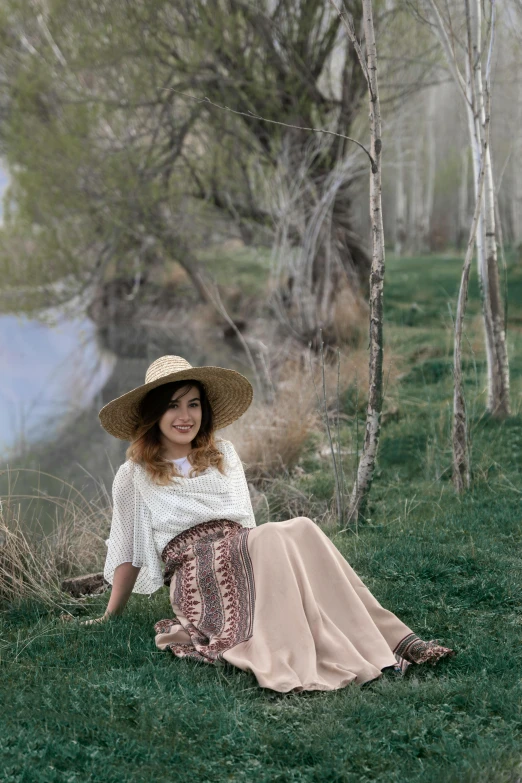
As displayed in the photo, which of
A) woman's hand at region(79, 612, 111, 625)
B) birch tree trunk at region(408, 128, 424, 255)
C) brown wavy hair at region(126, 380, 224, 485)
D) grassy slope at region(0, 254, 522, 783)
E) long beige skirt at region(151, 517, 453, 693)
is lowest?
grassy slope at region(0, 254, 522, 783)

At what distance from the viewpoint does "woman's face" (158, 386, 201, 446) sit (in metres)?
3.37

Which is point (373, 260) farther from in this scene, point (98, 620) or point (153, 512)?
point (98, 620)

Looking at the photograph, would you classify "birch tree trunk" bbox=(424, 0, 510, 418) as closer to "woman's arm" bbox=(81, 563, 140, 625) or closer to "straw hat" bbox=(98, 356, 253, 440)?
"straw hat" bbox=(98, 356, 253, 440)

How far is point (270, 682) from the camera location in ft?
8.98

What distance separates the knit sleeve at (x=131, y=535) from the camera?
3.33 metres

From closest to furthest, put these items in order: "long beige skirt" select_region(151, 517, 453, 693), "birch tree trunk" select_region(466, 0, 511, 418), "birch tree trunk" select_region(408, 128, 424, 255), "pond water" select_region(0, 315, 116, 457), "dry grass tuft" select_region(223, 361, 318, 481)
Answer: "long beige skirt" select_region(151, 517, 453, 693) → "birch tree trunk" select_region(466, 0, 511, 418) → "dry grass tuft" select_region(223, 361, 318, 481) → "pond water" select_region(0, 315, 116, 457) → "birch tree trunk" select_region(408, 128, 424, 255)

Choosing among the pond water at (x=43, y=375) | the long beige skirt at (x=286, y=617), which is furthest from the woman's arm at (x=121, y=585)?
the pond water at (x=43, y=375)

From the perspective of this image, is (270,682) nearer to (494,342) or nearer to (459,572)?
(459,572)

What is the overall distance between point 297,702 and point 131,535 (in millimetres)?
1009

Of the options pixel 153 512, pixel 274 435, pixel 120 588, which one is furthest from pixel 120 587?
pixel 274 435

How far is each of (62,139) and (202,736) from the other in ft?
32.6

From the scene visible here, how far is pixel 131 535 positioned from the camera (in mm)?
3367

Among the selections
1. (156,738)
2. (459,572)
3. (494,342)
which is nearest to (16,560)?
(156,738)

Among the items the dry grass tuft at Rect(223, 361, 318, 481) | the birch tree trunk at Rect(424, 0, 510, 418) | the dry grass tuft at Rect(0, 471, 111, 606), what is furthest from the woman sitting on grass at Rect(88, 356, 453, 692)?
the birch tree trunk at Rect(424, 0, 510, 418)
